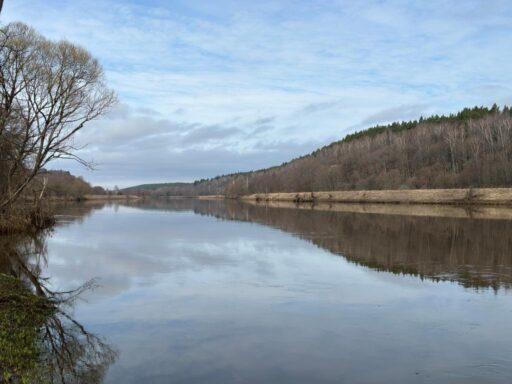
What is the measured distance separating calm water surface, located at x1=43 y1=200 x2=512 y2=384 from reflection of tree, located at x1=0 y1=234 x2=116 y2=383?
31 cm

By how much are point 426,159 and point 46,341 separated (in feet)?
287

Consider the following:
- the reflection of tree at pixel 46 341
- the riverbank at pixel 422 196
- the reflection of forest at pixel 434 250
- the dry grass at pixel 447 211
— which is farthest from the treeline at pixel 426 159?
the reflection of tree at pixel 46 341

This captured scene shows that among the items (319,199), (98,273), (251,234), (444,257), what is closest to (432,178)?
(319,199)

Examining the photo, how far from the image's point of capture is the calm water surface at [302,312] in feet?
20.0

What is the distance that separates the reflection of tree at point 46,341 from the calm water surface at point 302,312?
31cm

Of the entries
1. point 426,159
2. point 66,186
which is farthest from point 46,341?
point 66,186

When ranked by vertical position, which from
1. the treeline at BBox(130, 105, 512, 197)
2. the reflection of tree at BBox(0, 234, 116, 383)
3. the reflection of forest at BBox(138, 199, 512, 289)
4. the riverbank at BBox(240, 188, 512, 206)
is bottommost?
the reflection of tree at BBox(0, 234, 116, 383)

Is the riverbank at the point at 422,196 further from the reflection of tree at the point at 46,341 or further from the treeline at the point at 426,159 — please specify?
the reflection of tree at the point at 46,341

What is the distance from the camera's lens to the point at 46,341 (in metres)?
7.12

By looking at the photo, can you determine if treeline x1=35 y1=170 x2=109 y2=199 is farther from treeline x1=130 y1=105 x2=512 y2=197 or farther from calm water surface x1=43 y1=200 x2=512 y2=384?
calm water surface x1=43 y1=200 x2=512 y2=384

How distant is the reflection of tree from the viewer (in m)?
5.79

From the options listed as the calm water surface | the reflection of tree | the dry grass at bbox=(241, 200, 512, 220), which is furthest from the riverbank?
the reflection of tree

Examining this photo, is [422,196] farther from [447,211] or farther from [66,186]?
[66,186]

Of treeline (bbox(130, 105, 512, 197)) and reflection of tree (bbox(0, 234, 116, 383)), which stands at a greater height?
treeline (bbox(130, 105, 512, 197))
